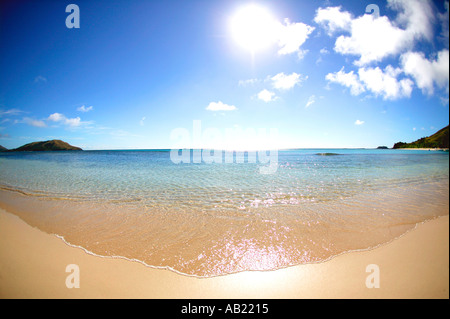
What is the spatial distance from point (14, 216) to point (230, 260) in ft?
29.4

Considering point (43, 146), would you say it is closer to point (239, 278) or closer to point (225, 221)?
point (225, 221)

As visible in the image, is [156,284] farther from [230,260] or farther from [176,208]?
[176,208]

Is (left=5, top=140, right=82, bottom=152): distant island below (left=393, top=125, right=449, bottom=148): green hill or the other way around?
the other way around

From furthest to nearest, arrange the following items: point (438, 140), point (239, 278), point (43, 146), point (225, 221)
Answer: point (43, 146) → point (438, 140) → point (225, 221) → point (239, 278)

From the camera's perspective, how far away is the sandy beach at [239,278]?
9.74 feet

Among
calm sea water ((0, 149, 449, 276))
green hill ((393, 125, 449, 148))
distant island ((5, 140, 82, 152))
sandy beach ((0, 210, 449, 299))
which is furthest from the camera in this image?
distant island ((5, 140, 82, 152))

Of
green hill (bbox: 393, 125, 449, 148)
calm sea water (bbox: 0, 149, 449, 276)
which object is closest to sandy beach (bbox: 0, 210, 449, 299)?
calm sea water (bbox: 0, 149, 449, 276)

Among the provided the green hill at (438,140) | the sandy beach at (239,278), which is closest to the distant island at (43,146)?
the sandy beach at (239,278)

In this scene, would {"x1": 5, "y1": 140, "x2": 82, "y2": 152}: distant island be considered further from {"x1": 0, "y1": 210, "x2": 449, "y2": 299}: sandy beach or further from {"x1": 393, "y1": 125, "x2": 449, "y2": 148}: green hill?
{"x1": 393, "y1": 125, "x2": 449, "y2": 148}: green hill

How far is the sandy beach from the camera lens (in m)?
2.97

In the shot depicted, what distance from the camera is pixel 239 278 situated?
3242 mm

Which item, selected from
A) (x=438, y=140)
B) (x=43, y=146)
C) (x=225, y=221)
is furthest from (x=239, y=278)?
(x=43, y=146)

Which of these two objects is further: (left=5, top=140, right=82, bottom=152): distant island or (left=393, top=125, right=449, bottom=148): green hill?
(left=5, top=140, right=82, bottom=152): distant island

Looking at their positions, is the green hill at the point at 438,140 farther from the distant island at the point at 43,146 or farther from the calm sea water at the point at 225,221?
the distant island at the point at 43,146
